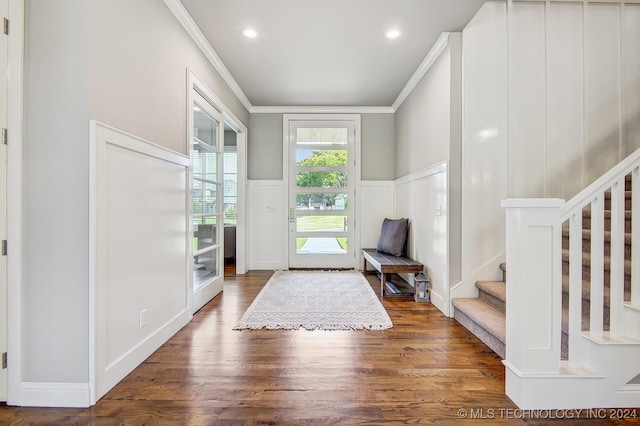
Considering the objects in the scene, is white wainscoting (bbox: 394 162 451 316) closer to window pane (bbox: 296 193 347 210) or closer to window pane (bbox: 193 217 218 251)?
window pane (bbox: 296 193 347 210)

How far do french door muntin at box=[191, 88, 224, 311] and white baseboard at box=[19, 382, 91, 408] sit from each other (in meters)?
1.31

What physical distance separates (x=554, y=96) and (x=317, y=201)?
3.17 m

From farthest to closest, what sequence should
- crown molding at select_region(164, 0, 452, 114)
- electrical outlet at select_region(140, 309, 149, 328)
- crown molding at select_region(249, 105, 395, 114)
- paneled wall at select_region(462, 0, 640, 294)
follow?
crown molding at select_region(249, 105, 395, 114) → paneled wall at select_region(462, 0, 640, 294) → crown molding at select_region(164, 0, 452, 114) → electrical outlet at select_region(140, 309, 149, 328)

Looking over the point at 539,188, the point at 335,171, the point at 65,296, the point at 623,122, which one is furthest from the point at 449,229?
the point at 65,296

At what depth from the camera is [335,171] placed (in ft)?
16.0

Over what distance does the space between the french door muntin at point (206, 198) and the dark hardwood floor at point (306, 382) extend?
684 mm

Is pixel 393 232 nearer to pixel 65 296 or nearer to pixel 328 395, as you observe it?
pixel 328 395

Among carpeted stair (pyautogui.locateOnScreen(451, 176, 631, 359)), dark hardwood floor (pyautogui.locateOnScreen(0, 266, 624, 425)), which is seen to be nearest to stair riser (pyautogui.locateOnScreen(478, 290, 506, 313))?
carpeted stair (pyautogui.locateOnScreen(451, 176, 631, 359))

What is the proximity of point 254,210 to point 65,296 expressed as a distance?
3.37 meters

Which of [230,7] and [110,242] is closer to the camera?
[110,242]

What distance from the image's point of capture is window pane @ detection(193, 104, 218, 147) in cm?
286

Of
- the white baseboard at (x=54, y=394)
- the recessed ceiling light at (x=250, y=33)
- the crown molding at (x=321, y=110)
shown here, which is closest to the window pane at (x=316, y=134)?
the crown molding at (x=321, y=110)

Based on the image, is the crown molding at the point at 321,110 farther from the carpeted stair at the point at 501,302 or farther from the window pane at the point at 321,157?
the carpeted stair at the point at 501,302

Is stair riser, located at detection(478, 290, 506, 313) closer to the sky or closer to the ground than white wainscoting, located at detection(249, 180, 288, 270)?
closer to the ground
